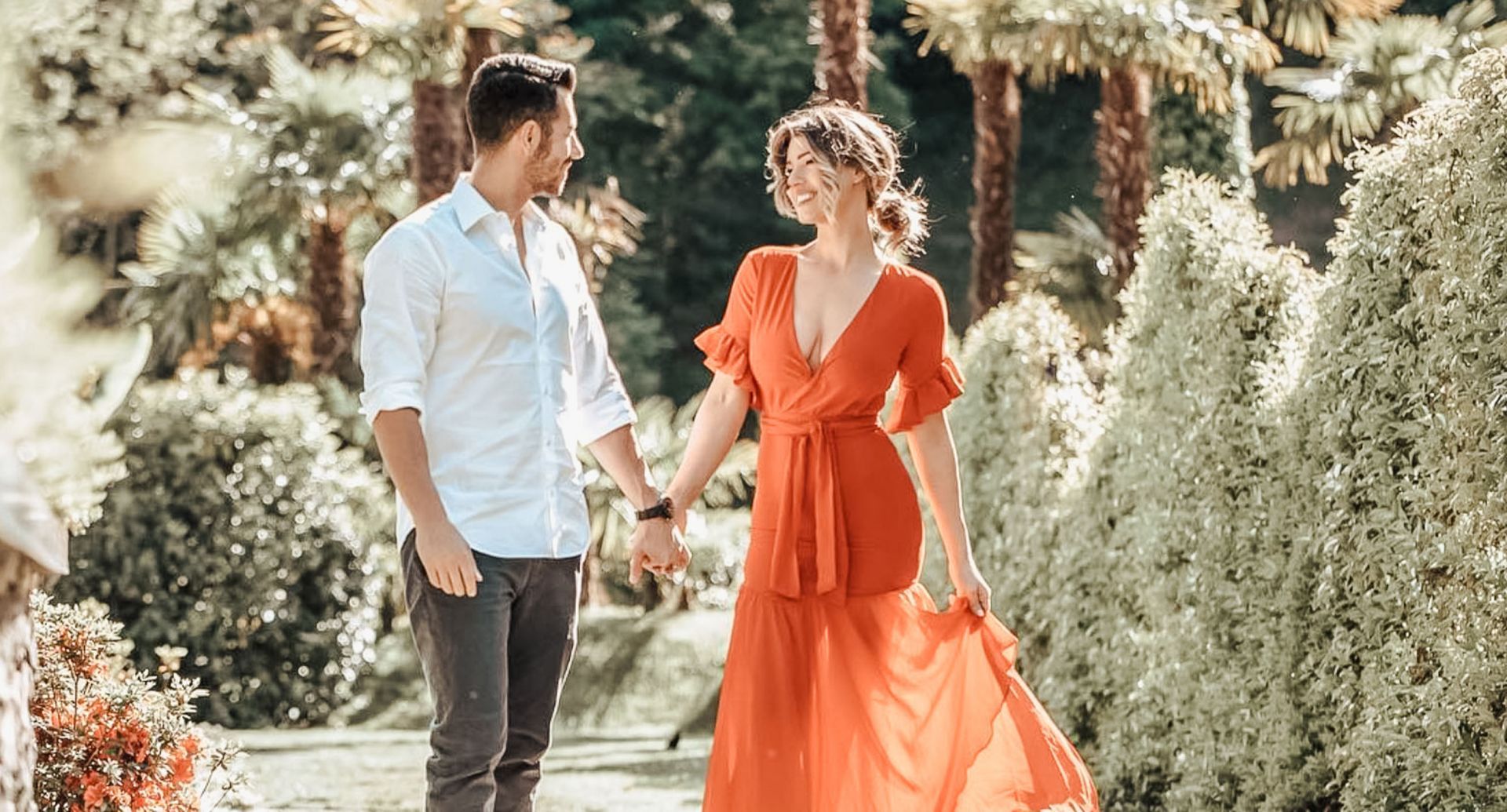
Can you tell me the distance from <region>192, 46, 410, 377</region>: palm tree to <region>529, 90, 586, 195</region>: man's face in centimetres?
1234

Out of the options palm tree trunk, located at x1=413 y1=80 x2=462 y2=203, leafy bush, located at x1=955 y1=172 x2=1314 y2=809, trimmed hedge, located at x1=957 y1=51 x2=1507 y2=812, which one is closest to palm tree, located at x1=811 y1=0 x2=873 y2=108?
palm tree trunk, located at x1=413 y1=80 x2=462 y2=203

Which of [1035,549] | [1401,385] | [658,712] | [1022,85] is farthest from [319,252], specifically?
[1022,85]

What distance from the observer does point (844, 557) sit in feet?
15.3

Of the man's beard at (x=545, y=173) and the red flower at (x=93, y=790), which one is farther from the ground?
the man's beard at (x=545, y=173)

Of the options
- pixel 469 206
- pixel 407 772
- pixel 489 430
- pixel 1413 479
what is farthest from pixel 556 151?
pixel 407 772

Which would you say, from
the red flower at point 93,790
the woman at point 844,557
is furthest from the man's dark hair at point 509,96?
the red flower at point 93,790

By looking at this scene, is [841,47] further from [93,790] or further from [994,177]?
[93,790]

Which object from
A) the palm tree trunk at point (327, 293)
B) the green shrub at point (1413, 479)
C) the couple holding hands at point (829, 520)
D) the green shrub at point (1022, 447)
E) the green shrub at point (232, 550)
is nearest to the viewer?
the couple holding hands at point (829, 520)

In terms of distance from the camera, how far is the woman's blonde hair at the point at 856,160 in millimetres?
4586

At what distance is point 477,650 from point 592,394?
68 centimetres

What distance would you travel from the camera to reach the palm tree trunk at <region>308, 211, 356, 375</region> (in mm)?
17344

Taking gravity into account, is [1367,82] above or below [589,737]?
above

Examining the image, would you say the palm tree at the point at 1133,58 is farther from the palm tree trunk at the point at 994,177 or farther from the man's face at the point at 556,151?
→ the man's face at the point at 556,151

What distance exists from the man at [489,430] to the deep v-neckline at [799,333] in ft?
2.22
